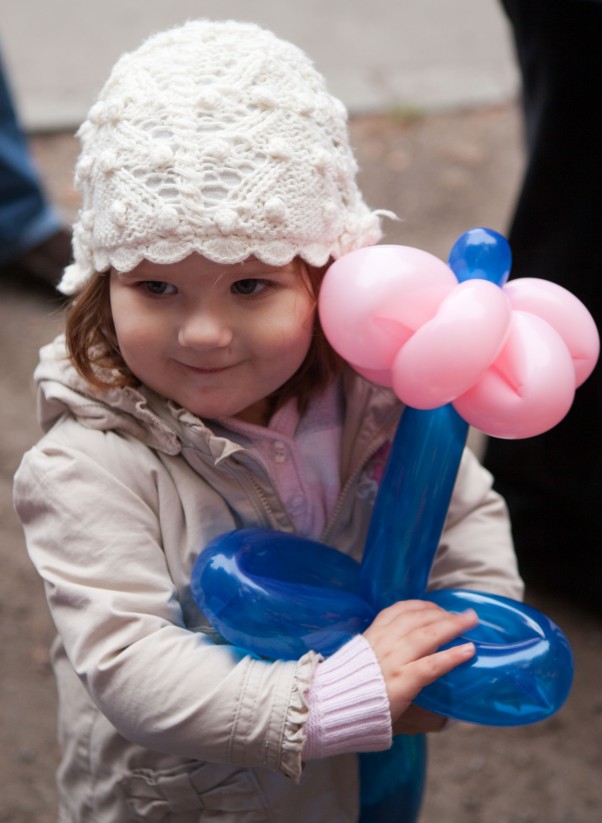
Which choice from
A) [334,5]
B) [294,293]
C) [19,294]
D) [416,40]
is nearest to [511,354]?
[294,293]

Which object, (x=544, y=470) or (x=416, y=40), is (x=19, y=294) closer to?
(x=544, y=470)

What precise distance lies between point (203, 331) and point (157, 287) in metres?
0.09

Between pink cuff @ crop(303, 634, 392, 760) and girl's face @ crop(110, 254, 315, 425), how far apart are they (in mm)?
371

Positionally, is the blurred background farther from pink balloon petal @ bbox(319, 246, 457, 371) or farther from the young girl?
pink balloon petal @ bbox(319, 246, 457, 371)

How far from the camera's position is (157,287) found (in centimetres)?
127

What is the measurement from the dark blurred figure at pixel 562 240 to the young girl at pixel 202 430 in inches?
31.6

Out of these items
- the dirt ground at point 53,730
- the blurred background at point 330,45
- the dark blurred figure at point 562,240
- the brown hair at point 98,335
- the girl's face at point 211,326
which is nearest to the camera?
the girl's face at point 211,326

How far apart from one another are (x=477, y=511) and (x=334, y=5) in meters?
4.21

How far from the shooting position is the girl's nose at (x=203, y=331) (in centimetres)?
123

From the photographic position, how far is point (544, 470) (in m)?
2.35

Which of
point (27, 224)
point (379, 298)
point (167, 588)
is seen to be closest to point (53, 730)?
point (167, 588)

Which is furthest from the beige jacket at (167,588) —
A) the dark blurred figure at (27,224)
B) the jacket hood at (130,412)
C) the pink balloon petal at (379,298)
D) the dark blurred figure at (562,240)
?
the dark blurred figure at (27,224)

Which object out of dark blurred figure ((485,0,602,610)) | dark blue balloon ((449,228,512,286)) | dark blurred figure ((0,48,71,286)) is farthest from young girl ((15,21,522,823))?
dark blurred figure ((0,48,71,286))

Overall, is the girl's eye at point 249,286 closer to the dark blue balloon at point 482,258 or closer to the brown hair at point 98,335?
the brown hair at point 98,335
